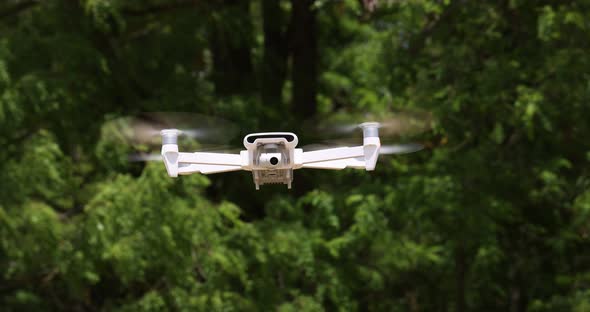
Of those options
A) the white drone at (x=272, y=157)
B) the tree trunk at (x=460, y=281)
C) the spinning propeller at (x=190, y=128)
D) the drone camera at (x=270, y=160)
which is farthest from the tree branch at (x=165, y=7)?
the drone camera at (x=270, y=160)

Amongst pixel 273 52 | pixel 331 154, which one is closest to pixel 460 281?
pixel 273 52

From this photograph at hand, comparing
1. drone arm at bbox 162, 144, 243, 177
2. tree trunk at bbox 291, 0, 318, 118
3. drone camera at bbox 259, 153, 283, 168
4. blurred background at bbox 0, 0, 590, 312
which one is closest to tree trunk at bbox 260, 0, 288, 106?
blurred background at bbox 0, 0, 590, 312

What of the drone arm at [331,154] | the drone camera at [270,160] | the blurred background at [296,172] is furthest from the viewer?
the blurred background at [296,172]

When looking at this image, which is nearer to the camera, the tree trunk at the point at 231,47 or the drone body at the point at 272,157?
the drone body at the point at 272,157

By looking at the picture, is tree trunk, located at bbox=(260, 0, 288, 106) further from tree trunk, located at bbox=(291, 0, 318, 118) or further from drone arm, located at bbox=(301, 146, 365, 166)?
drone arm, located at bbox=(301, 146, 365, 166)

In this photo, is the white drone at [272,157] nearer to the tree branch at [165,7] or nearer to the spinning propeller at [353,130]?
the spinning propeller at [353,130]

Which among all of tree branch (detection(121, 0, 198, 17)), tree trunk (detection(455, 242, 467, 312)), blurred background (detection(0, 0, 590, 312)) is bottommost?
tree trunk (detection(455, 242, 467, 312))

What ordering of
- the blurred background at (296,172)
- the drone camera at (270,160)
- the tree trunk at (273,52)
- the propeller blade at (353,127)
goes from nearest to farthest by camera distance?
the drone camera at (270,160)
the propeller blade at (353,127)
the blurred background at (296,172)
the tree trunk at (273,52)
